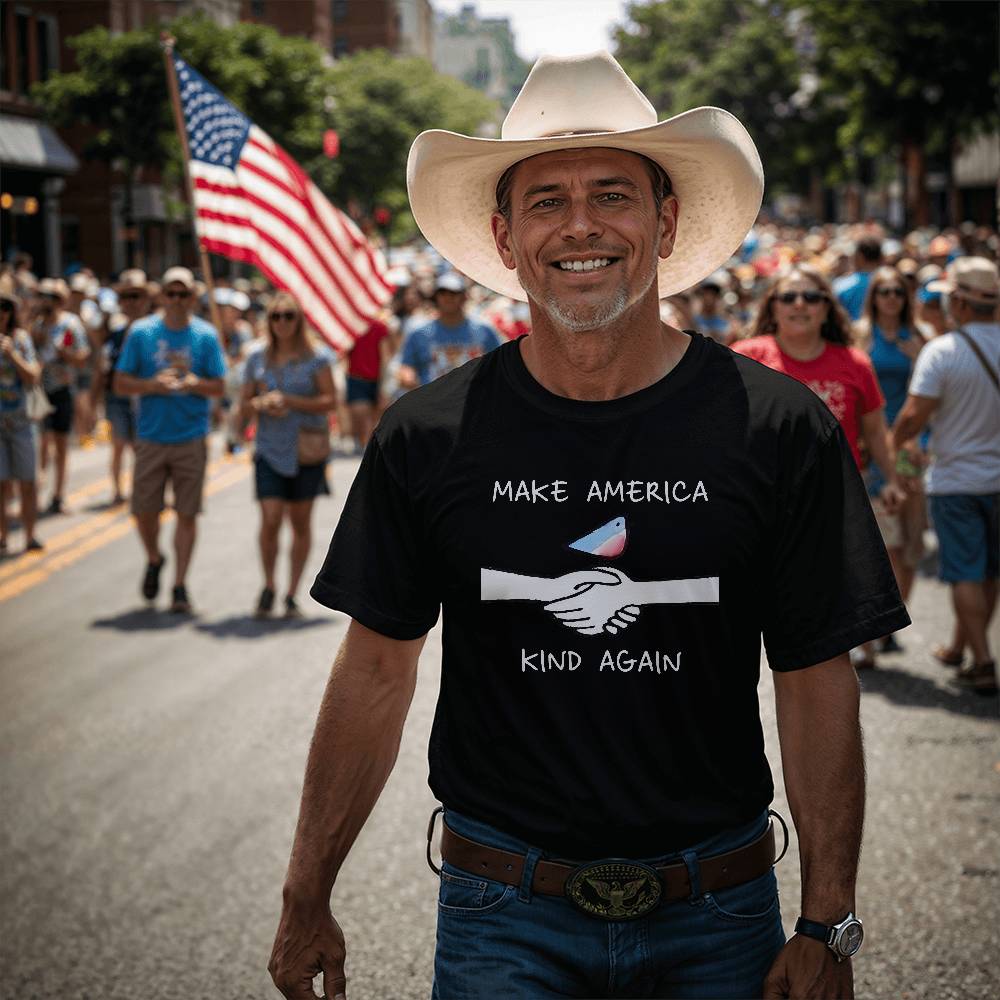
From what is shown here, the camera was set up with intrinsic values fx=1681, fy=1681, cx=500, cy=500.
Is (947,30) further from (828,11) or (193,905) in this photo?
(193,905)

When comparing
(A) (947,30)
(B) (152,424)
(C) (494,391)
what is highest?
(A) (947,30)

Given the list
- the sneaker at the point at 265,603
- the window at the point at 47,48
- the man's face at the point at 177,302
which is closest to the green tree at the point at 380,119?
the window at the point at 47,48

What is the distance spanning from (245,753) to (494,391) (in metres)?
4.87

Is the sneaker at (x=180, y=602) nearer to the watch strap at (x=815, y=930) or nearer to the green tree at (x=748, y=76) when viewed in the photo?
the watch strap at (x=815, y=930)

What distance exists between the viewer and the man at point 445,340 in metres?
12.0

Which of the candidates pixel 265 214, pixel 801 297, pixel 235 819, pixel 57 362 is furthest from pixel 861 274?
pixel 235 819

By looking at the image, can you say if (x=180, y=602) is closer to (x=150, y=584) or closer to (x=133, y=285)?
(x=150, y=584)

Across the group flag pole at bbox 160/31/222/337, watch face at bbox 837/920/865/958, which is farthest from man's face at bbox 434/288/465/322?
watch face at bbox 837/920/865/958

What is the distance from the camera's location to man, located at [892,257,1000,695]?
8305 millimetres

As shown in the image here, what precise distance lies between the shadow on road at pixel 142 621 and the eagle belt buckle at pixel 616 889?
8011mm

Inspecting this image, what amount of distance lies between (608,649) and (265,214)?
385 inches

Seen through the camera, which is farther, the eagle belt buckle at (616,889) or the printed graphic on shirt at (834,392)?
the printed graphic on shirt at (834,392)

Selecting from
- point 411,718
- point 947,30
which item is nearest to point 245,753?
point 411,718

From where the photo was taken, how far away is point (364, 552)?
2.99 metres
